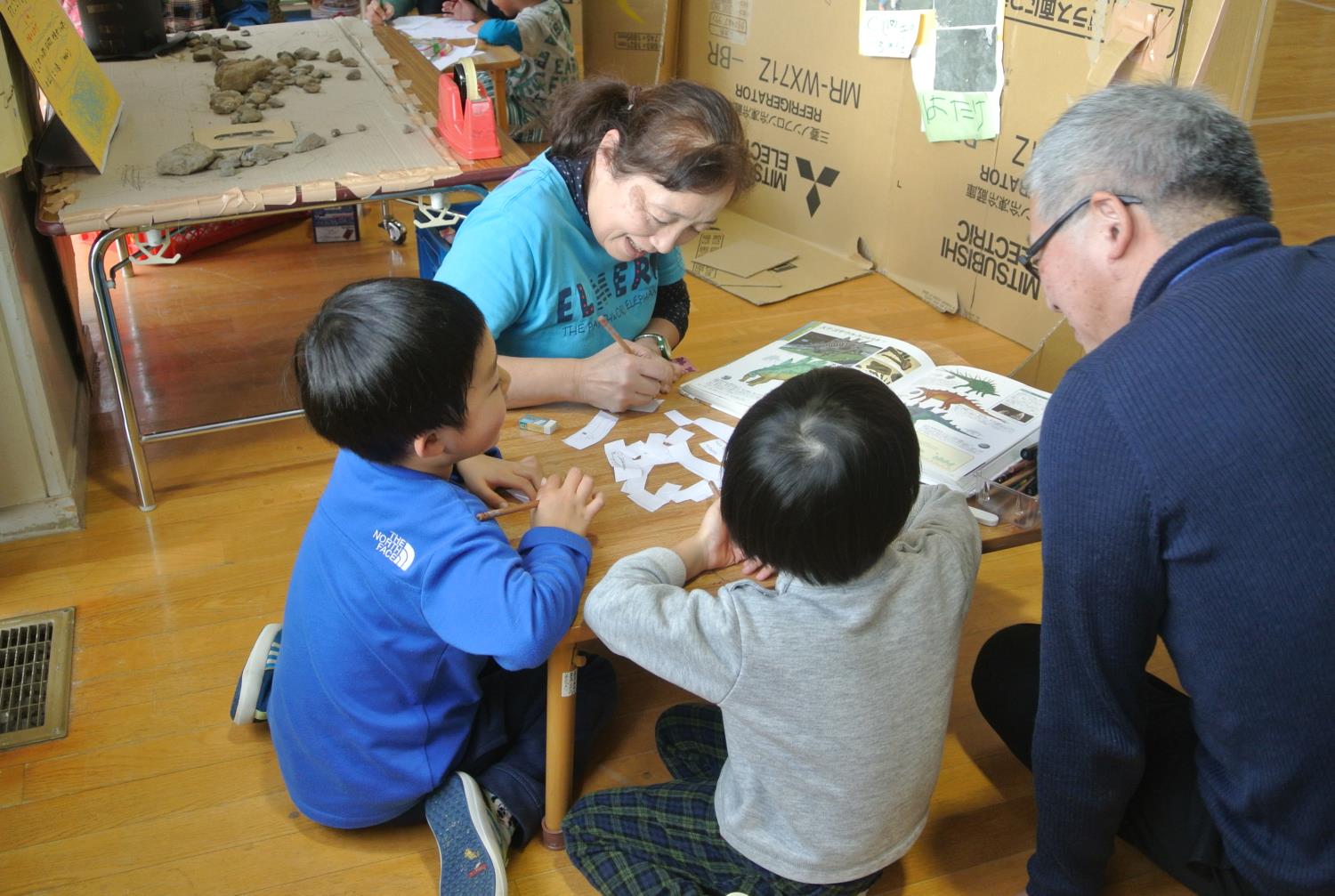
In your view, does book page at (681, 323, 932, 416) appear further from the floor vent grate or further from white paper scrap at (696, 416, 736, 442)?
the floor vent grate

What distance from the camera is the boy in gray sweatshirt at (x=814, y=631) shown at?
118 cm

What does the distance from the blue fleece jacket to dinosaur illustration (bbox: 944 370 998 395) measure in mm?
758

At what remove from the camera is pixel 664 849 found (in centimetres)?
154

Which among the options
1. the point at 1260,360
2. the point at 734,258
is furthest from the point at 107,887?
the point at 734,258

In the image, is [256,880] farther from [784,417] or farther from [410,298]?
[784,417]

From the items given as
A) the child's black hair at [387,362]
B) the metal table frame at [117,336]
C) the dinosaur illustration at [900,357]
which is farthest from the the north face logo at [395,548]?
the metal table frame at [117,336]

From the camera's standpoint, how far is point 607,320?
1986 mm

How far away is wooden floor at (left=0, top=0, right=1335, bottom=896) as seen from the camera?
1715 millimetres

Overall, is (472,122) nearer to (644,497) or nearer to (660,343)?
(660,343)

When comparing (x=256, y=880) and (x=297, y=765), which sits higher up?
(x=297, y=765)

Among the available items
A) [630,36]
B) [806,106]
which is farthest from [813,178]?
[630,36]

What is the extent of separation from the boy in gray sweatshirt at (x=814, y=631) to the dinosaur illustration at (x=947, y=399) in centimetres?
31

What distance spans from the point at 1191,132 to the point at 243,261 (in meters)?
3.14

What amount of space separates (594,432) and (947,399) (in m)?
0.56
